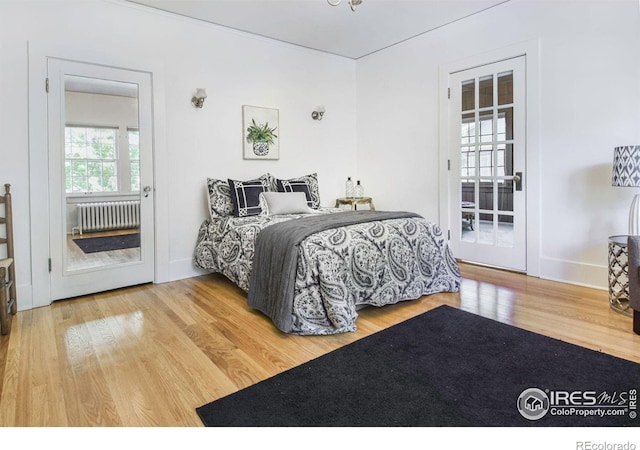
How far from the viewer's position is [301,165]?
184 inches

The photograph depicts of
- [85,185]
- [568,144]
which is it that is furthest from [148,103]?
[568,144]

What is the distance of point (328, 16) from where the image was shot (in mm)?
3785

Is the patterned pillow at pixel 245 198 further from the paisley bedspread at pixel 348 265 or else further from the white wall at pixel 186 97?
the white wall at pixel 186 97

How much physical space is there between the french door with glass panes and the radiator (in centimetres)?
325

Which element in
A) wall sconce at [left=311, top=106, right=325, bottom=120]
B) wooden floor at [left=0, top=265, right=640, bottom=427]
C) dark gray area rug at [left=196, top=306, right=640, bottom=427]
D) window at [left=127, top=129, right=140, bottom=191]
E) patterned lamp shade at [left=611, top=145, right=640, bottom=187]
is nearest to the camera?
dark gray area rug at [left=196, top=306, right=640, bottom=427]

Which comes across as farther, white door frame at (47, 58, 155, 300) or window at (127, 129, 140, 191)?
window at (127, 129, 140, 191)

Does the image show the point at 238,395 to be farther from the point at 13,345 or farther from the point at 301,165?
the point at 301,165

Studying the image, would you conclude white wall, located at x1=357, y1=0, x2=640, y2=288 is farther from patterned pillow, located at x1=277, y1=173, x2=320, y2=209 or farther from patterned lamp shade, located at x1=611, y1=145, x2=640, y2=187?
patterned pillow, located at x1=277, y1=173, x2=320, y2=209

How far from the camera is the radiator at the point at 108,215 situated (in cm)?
320

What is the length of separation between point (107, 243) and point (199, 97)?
1619 mm

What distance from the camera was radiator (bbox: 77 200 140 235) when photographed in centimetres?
320

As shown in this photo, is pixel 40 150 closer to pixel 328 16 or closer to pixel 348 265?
pixel 348 265

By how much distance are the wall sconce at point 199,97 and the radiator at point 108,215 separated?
1121mm

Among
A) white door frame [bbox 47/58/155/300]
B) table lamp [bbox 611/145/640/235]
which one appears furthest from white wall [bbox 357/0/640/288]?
white door frame [bbox 47/58/155/300]
